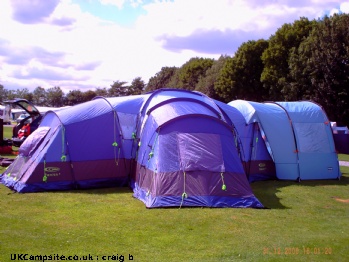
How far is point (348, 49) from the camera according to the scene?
28.0 m

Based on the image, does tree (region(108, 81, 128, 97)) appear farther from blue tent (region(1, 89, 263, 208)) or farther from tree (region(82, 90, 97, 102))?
blue tent (region(1, 89, 263, 208))

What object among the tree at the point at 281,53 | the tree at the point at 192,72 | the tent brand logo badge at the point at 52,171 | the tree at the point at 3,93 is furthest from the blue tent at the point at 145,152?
the tree at the point at 3,93

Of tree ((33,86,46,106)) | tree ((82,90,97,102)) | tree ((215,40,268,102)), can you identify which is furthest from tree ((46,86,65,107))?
tree ((215,40,268,102))

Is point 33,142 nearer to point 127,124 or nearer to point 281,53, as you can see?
point 127,124

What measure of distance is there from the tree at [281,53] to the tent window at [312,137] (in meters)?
18.5

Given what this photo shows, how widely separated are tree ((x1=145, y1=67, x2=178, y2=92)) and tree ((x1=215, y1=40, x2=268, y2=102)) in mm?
22420

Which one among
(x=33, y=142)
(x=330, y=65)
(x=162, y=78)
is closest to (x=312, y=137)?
(x=33, y=142)

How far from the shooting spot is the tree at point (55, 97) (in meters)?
82.4

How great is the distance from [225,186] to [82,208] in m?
3.18

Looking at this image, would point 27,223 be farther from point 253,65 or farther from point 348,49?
point 253,65

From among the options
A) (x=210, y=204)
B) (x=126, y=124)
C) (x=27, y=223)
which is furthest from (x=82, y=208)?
(x=126, y=124)

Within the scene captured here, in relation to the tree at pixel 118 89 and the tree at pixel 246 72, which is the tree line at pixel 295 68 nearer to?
the tree at pixel 246 72

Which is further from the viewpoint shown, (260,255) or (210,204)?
(210,204)

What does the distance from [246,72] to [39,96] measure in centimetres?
5977
